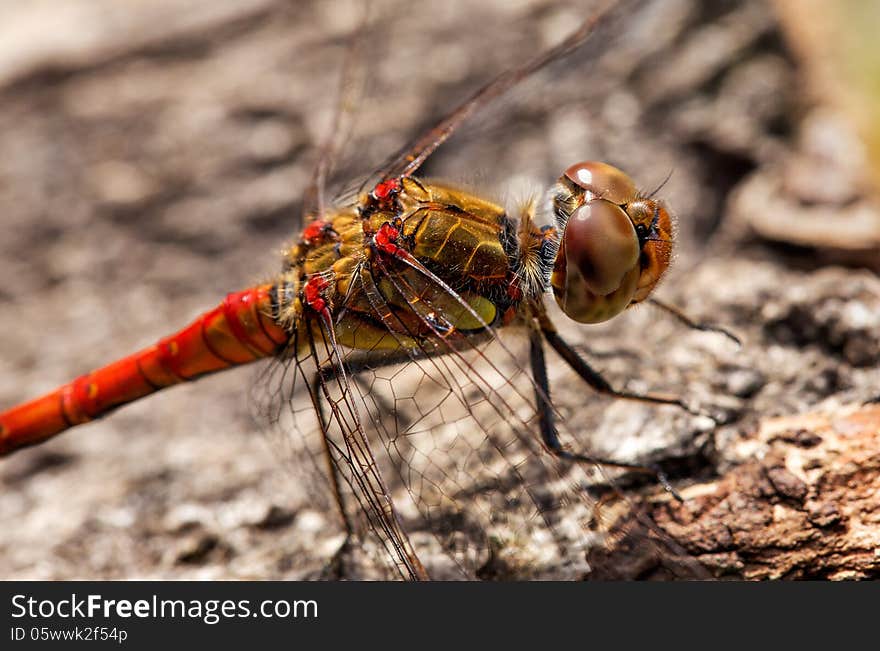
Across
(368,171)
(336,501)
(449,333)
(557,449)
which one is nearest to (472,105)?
(368,171)

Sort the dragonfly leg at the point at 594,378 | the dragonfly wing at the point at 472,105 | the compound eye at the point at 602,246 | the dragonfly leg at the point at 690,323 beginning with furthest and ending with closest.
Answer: the dragonfly wing at the point at 472,105
the dragonfly leg at the point at 690,323
the dragonfly leg at the point at 594,378
the compound eye at the point at 602,246

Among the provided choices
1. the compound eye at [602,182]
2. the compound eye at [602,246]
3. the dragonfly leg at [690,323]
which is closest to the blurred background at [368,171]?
the dragonfly leg at [690,323]

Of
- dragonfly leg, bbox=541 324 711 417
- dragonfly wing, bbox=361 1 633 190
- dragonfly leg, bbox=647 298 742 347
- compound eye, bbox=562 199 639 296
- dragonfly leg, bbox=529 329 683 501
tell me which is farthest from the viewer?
dragonfly wing, bbox=361 1 633 190

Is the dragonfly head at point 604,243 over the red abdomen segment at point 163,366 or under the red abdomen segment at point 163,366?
under

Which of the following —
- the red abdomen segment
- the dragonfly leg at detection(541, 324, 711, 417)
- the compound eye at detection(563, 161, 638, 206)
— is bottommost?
the dragonfly leg at detection(541, 324, 711, 417)

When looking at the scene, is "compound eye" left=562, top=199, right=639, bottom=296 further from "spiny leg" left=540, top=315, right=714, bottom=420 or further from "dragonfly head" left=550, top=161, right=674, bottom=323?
"spiny leg" left=540, top=315, right=714, bottom=420

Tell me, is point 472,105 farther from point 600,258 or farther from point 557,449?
point 557,449

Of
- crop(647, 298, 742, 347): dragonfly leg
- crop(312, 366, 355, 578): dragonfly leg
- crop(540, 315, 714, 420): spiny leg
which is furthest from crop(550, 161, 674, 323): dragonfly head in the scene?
crop(312, 366, 355, 578): dragonfly leg

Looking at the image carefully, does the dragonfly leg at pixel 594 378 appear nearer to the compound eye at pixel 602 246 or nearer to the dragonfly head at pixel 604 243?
the dragonfly head at pixel 604 243
